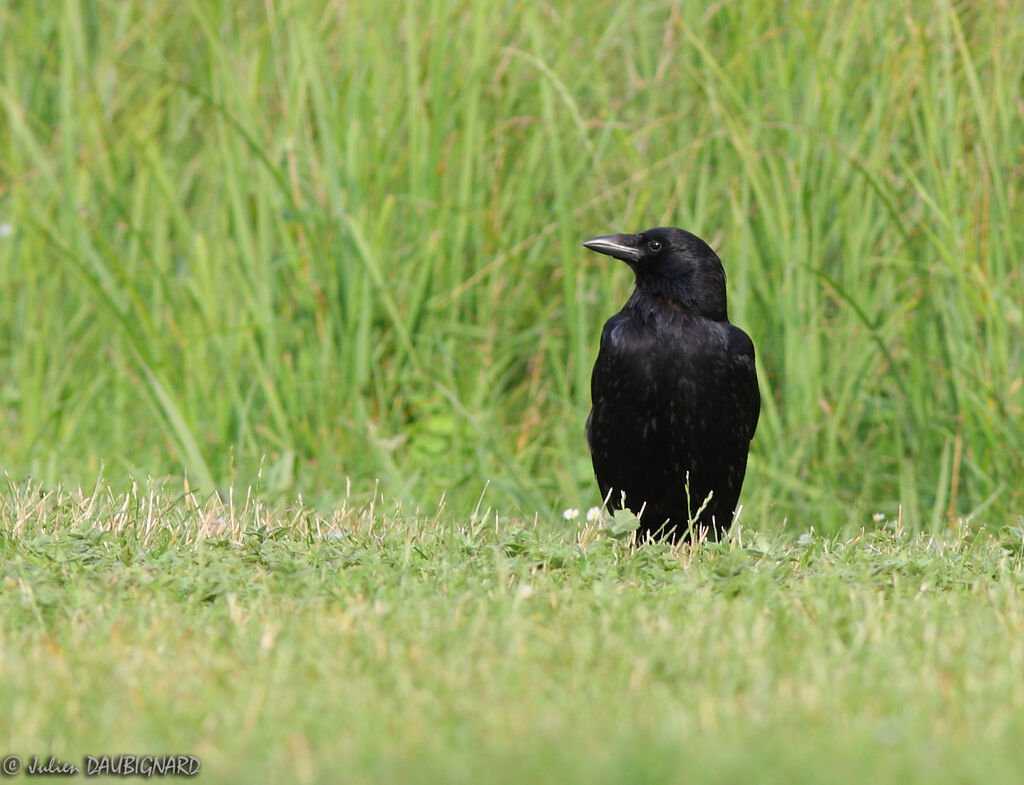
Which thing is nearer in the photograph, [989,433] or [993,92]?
[989,433]

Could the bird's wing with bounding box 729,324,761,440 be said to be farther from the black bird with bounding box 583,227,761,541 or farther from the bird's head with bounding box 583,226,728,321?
the bird's head with bounding box 583,226,728,321

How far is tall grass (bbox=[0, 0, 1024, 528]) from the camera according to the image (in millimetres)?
5621

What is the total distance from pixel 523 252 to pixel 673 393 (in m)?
1.80

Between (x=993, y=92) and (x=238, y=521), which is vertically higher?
(x=993, y=92)

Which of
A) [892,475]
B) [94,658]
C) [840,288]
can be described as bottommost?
[892,475]

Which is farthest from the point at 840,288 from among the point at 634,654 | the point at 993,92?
the point at 634,654

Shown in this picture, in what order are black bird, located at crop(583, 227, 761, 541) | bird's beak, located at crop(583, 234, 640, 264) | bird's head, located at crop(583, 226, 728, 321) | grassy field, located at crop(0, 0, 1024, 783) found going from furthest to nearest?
1. grassy field, located at crop(0, 0, 1024, 783)
2. bird's beak, located at crop(583, 234, 640, 264)
3. bird's head, located at crop(583, 226, 728, 321)
4. black bird, located at crop(583, 227, 761, 541)

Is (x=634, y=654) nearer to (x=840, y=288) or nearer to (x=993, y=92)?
(x=840, y=288)

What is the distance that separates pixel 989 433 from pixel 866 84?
1.59 meters

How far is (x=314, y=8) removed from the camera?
20.7 ft

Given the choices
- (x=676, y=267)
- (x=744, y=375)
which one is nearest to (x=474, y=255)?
(x=676, y=267)

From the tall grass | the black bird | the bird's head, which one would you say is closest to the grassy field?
the tall grass

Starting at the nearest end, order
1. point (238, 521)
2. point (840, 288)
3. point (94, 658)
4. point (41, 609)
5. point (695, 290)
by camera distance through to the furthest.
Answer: point (94, 658), point (41, 609), point (238, 521), point (695, 290), point (840, 288)

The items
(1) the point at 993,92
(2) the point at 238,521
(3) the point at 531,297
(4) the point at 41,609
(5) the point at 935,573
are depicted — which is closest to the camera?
(4) the point at 41,609
